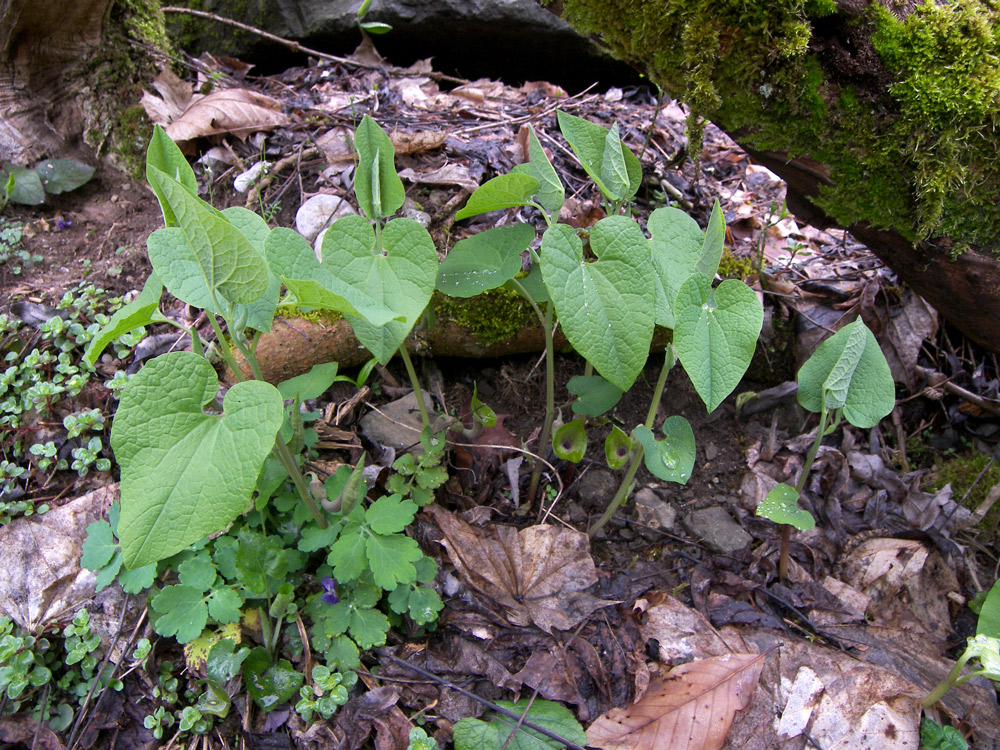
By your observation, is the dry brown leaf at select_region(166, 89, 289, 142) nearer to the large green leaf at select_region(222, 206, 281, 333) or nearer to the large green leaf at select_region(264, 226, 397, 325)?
the large green leaf at select_region(222, 206, 281, 333)

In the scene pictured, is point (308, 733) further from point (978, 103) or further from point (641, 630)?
point (978, 103)

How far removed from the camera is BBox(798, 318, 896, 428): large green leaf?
1568mm

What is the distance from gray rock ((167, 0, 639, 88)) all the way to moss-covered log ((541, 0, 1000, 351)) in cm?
225

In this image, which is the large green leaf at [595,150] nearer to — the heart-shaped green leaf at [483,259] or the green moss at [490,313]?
the heart-shaped green leaf at [483,259]

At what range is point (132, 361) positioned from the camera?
2.08 m

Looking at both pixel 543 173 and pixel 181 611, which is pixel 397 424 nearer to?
pixel 181 611

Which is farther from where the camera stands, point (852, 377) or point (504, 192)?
point (852, 377)

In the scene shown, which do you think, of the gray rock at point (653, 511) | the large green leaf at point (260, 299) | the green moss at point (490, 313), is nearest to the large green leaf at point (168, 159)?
the large green leaf at point (260, 299)

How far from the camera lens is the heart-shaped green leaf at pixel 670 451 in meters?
1.48

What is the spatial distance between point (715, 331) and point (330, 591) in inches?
Result: 46.2

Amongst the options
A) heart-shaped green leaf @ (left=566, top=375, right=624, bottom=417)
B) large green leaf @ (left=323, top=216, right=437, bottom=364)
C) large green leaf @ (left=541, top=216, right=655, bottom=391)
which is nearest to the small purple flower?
large green leaf @ (left=323, top=216, right=437, bottom=364)

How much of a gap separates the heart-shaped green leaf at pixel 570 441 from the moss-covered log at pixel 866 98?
1047mm

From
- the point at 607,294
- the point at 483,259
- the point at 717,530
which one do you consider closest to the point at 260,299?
the point at 483,259

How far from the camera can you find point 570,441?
1.77 meters
